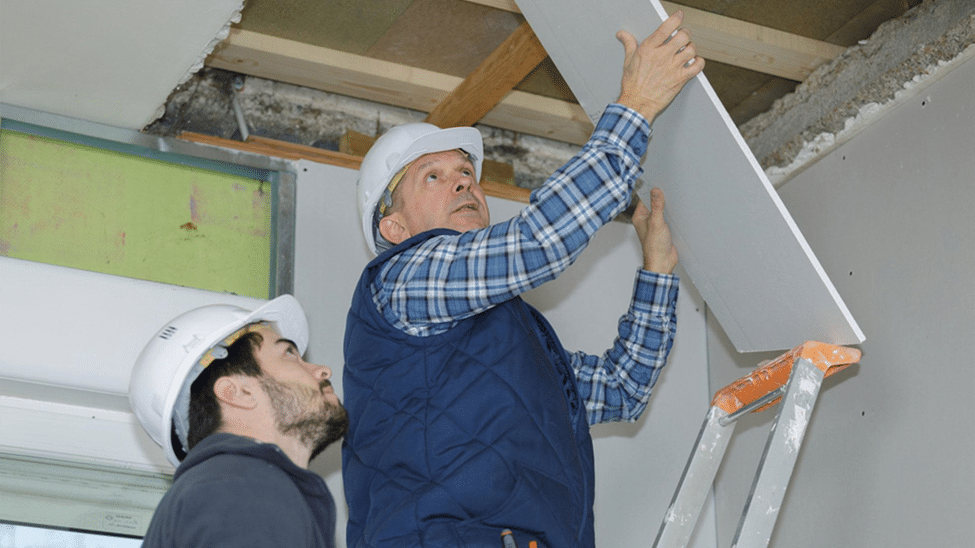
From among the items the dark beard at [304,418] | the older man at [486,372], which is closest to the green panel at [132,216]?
the older man at [486,372]

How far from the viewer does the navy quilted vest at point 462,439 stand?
72.5 inches

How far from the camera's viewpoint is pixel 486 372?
6.43ft

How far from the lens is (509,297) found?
198cm

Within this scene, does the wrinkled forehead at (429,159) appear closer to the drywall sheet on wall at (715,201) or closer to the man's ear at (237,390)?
the drywall sheet on wall at (715,201)

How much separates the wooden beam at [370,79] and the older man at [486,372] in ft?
3.63

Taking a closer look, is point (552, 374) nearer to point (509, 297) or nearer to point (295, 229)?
point (509, 297)

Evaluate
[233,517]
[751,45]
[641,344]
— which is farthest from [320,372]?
[751,45]

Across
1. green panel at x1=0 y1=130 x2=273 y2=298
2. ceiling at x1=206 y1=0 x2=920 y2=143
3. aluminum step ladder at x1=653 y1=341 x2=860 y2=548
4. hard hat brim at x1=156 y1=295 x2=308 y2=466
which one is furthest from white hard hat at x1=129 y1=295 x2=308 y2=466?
ceiling at x1=206 y1=0 x2=920 y2=143

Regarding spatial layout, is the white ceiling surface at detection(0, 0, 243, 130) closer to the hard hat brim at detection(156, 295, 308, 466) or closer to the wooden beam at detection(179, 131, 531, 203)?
the wooden beam at detection(179, 131, 531, 203)

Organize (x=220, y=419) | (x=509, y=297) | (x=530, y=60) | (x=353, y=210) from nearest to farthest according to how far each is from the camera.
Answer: (x=220, y=419) → (x=509, y=297) → (x=530, y=60) → (x=353, y=210)

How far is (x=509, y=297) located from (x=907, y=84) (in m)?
1.32

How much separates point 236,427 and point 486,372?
49cm

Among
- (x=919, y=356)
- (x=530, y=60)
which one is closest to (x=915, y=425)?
(x=919, y=356)

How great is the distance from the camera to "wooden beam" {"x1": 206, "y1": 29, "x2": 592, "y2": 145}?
298cm
